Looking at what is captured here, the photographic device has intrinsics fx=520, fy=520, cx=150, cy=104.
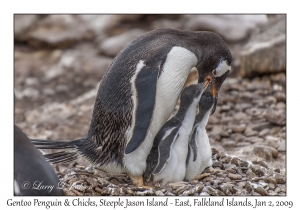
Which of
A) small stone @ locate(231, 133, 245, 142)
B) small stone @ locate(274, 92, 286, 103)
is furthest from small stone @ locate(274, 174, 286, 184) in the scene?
small stone @ locate(274, 92, 286, 103)

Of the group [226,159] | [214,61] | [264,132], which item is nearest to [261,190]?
[226,159]

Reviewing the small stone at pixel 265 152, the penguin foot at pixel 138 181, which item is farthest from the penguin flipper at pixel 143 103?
the small stone at pixel 265 152

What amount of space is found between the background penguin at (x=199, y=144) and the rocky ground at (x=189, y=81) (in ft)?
0.21

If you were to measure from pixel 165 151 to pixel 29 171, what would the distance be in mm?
782

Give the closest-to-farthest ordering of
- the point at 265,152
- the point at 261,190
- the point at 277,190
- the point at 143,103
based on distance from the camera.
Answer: the point at 143,103, the point at 261,190, the point at 277,190, the point at 265,152

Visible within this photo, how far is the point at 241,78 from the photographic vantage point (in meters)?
5.53

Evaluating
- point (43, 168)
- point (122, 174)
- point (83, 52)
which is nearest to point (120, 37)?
point (83, 52)

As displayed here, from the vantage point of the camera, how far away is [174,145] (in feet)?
9.20

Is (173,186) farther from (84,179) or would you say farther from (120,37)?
(120,37)

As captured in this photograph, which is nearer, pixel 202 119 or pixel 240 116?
pixel 202 119

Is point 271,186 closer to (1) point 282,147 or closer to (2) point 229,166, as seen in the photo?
(2) point 229,166

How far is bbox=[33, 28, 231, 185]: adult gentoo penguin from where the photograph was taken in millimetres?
2734

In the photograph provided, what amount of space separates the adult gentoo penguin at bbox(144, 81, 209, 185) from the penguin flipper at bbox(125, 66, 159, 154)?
163mm

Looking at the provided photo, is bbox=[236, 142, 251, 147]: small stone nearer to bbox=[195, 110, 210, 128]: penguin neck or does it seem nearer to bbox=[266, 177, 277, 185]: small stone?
bbox=[266, 177, 277, 185]: small stone
